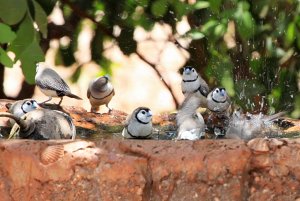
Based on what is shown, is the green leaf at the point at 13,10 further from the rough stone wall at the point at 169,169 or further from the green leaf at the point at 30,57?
the rough stone wall at the point at 169,169

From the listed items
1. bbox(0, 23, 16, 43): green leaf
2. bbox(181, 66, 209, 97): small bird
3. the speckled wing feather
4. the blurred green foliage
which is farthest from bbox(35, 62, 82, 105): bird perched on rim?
bbox(0, 23, 16, 43): green leaf

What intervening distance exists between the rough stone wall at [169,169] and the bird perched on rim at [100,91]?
11.5ft

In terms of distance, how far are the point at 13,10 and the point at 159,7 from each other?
4656 mm

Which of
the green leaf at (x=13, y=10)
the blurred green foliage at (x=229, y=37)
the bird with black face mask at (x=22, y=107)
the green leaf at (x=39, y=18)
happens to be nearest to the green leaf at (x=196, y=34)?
the blurred green foliage at (x=229, y=37)

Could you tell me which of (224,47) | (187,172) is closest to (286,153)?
(187,172)

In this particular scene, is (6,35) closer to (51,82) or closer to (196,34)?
(51,82)

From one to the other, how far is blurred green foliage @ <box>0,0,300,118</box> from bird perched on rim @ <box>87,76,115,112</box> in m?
0.57

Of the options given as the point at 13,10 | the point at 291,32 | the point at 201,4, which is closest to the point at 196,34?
the point at 201,4

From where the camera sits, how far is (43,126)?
468 cm

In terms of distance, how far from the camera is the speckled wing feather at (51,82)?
23.3 feet

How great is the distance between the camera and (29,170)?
3.96 meters

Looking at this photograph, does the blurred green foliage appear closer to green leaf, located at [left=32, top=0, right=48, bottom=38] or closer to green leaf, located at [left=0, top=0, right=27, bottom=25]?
green leaf, located at [left=32, top=0, right=48, bottom=38]

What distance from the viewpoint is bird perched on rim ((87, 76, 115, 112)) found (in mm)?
7438

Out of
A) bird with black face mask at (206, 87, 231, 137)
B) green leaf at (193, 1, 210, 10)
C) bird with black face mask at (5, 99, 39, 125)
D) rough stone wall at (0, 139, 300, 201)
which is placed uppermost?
green leaf at (193, 1, 210, 10)
